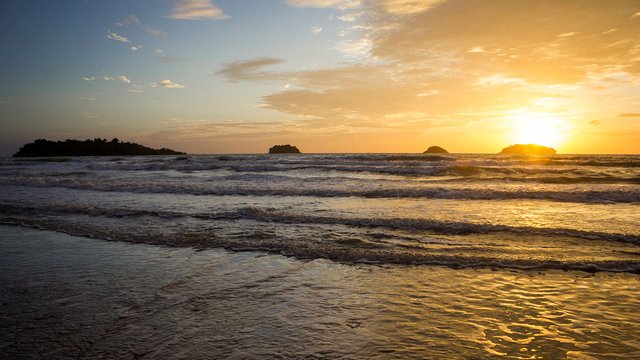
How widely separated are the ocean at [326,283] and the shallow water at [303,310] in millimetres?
21

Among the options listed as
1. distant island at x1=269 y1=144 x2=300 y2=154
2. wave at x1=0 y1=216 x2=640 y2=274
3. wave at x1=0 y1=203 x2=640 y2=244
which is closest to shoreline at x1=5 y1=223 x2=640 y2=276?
wave at x1=0 y1=216 x2=640 y2=274

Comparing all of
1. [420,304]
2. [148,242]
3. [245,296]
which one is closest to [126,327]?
[245,296]

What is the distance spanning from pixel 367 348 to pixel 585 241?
21.6 ft

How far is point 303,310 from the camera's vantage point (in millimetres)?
4219

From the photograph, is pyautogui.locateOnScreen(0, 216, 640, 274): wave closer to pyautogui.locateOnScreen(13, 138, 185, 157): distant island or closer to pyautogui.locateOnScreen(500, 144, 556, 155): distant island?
pyautogui.locateOnScreen(13, 138, 185, 157): distant island

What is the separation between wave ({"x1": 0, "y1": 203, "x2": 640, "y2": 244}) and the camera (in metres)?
8.40

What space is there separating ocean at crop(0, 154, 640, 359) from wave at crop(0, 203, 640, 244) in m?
0.08

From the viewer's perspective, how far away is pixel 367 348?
132 inches

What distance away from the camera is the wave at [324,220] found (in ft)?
27.6

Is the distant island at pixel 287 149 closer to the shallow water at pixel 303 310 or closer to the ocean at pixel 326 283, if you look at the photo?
the ocean at pixel 326 283

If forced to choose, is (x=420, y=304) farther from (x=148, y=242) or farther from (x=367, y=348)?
(x=148, y=242)

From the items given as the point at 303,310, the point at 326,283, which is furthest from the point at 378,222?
the point at 303,310

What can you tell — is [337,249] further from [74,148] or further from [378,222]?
[74,148]

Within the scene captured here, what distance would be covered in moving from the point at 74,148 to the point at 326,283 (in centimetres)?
10380
